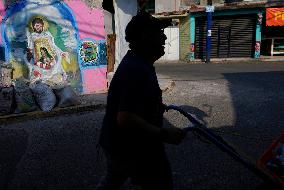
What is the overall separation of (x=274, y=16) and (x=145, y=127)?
20393 mm

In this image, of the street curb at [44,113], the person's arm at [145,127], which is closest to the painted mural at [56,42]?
the street curb at [44,113]

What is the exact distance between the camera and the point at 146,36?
2.29 metres

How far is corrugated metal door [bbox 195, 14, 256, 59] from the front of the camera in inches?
834

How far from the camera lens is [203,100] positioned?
8.64m

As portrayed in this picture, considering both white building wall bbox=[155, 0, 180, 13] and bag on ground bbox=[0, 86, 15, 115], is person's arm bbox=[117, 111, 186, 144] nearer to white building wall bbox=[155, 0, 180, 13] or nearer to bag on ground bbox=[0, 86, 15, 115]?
bag on ground bbox=[0, 86, 15, 115]

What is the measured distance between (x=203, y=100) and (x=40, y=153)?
4790 millimetres

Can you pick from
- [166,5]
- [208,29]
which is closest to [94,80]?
[208,29]

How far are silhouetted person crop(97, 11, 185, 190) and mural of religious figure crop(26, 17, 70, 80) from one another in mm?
6439

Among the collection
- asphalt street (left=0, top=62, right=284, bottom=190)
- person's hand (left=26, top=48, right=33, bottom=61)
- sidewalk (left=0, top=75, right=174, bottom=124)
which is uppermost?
person's hand (left=26, top=48, right=33, bottom=61)

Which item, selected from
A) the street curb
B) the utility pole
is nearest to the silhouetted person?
the street curb

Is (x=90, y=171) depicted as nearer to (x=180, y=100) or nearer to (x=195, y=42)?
(x=180, y=100)

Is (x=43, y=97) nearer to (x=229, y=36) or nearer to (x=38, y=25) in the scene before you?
(x=38, y=25)

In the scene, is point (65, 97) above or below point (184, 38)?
below

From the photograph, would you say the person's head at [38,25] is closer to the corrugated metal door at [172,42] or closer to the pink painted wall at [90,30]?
the pink painted wall at [90,30]
